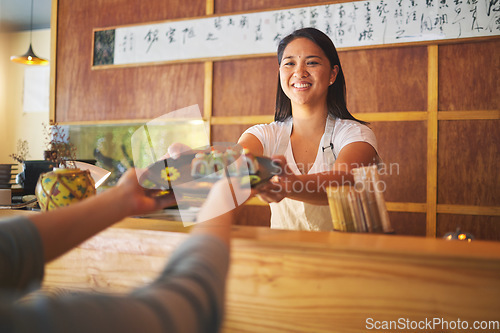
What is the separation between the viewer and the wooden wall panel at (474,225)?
2732mm

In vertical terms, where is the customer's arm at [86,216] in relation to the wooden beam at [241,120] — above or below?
below

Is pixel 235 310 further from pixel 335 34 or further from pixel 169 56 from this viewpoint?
pixel 169 56

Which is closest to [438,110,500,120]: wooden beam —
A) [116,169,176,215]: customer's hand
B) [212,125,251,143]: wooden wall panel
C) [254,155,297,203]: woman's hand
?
[212,125,251,143]: wooden wall panel

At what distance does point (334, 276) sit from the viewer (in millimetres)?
830

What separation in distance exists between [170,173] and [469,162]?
2509 mm

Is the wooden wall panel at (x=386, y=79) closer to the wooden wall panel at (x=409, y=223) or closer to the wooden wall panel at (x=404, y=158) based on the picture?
the wooden wall panel at (x=404, y=158)

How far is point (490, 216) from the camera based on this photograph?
2.74 m

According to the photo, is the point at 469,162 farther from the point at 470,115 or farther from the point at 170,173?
the point at 170,173

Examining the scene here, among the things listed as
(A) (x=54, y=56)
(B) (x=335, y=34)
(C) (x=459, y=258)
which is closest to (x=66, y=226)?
(C) (x=459, y=258)

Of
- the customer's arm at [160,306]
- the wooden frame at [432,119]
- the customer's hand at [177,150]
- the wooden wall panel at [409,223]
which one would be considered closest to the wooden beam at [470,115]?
the wooden frame at [432,119]

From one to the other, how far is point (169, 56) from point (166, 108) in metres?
0.47

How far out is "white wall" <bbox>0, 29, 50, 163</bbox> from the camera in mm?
6703

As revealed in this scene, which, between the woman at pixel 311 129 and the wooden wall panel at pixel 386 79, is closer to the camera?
the woman at pixel 311 129

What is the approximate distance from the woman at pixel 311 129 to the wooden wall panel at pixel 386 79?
1334mm
